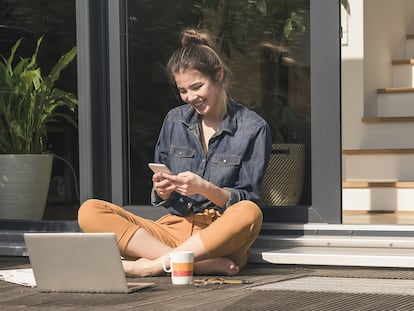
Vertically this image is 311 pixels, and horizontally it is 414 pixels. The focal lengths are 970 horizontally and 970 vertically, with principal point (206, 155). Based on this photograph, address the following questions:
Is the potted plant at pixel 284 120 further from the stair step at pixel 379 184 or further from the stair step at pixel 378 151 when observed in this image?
the stair step at pixel 378 151

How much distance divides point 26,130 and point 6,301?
5.35 feet

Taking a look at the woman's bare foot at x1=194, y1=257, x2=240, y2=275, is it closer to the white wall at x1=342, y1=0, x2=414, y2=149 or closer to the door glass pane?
the door glass pane

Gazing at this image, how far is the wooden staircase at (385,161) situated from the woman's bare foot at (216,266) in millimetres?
1761

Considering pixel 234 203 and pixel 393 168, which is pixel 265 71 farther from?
pixel 393 168

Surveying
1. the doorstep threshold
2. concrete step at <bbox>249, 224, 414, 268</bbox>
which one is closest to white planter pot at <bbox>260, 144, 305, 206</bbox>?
concrete step at <bbox>249, 224, 414, 268</bbox>

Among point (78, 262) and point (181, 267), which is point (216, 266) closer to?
point (181, 267)

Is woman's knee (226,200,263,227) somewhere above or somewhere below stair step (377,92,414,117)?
below

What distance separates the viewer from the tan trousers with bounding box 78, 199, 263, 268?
3398 mm

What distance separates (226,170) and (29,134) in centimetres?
126

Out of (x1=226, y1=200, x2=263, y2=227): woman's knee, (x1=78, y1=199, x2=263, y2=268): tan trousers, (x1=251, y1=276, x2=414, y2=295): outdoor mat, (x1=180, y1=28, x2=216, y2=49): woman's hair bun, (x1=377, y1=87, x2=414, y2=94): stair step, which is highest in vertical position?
(x1=180, y1=28, x2=216, y2=49): woman's hair bun

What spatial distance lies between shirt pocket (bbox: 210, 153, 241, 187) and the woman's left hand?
238 millimetres

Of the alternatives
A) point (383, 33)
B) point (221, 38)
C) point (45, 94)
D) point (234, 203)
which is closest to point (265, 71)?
point (221, 38)

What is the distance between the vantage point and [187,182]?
3359 millimetres

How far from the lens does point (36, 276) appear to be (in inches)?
123
